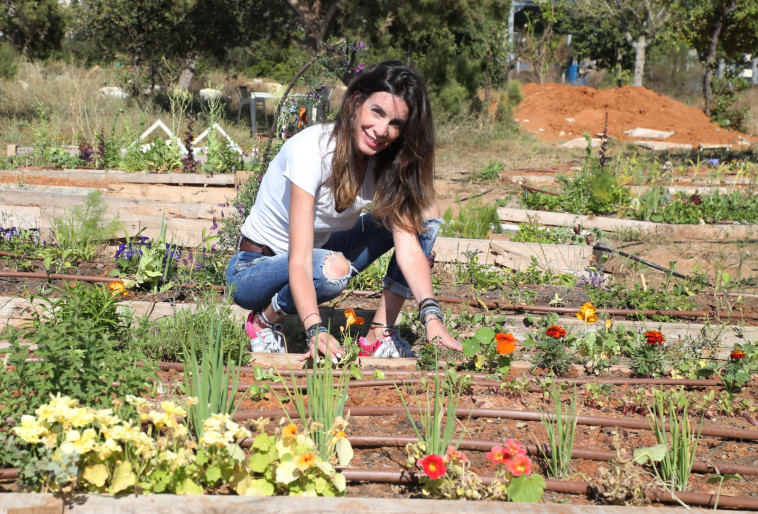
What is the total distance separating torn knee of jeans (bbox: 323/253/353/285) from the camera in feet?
9.79

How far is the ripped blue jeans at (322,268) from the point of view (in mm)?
2986

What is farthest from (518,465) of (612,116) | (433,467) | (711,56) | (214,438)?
(612,116)

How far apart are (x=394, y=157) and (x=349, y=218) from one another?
1.09ft

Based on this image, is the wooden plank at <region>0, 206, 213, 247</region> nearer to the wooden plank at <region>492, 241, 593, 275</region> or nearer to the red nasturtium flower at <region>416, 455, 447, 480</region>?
the wooden plank at <region>492, 241, 593, 275</region>

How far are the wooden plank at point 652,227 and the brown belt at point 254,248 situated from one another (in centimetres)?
292

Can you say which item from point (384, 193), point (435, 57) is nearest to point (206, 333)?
point (384, 193)

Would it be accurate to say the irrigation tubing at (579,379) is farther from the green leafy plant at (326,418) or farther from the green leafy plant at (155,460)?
the green leafy plant at (155,460)

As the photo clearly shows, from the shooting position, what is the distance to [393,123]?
2713mm

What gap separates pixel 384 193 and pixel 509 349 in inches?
31.5

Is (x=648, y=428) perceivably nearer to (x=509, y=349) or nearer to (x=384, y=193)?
(x=509, y=349)

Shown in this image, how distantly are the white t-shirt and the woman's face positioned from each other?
0.49ft

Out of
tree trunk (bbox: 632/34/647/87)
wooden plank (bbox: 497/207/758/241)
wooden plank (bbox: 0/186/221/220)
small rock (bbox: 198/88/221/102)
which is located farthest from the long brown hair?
tree trunk (bbox: 632/34/647/87)

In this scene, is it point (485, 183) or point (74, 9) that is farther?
point (74, 9)

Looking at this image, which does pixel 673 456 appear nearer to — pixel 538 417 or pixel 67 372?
pixel 538 417
